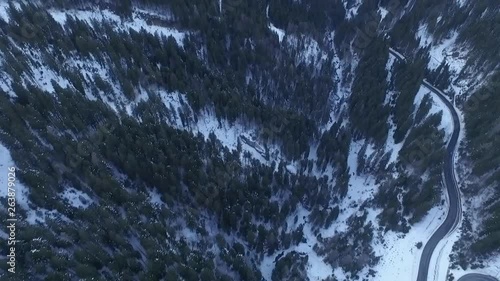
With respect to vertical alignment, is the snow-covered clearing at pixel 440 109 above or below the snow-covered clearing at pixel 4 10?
below

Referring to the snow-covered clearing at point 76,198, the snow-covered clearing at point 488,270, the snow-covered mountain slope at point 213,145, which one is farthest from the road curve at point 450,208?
the snow-covered clearing at point 76,198

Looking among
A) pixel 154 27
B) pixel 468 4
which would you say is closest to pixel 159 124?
pixel 154 27

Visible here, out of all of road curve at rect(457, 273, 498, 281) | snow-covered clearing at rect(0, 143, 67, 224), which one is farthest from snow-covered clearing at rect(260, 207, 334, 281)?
snow-covered clearing at rect(0, 143, 67, 224)

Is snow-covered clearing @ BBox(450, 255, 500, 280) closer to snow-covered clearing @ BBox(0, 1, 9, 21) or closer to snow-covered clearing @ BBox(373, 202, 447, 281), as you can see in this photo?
snow-covered clearing @ BBox(373, 202, 447, 281)

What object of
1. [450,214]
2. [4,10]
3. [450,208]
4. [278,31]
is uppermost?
[4,10]

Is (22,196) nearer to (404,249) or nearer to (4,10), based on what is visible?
(4,10)

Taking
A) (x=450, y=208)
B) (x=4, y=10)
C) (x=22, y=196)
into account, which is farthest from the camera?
(x=4, y=10)

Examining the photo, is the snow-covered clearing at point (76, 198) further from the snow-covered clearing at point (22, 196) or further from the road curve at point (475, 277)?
the road curve at point (475, 277)

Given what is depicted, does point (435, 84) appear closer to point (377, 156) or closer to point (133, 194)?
point (377, 156)

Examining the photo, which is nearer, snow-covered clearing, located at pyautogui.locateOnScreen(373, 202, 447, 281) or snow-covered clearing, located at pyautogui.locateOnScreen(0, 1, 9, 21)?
snow-covered clearing, located at pyautogui.locateOnScreen(373, 202, 447, 281)

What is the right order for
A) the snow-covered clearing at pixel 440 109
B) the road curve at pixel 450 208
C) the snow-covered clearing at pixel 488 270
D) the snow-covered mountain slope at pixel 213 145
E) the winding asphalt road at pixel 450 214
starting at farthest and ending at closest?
1. the snow-covered clearing at pixel 440 109
2. the road curve at pixel 450 208
3. the winding asphalt road at pixel 450 214
4. the snow-covered clearing at pixel 488 270
5. the snow-covered mountain slope at pixel 213 145

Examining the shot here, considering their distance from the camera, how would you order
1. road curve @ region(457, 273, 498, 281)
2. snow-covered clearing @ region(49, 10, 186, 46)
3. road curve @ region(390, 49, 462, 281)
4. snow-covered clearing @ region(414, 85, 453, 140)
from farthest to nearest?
snow-covered clearing @ region(414, 85, 453, 140)
snow-covered clearing @ region(49, 10, 186, 46)
road curve @ region(390, 49, 462, 281)
road curve @ region(457, 273, 498, 281)

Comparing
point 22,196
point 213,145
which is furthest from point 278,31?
point 22,196
